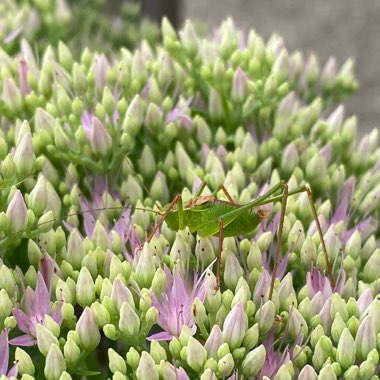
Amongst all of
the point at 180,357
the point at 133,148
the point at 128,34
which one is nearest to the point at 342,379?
the point at 180,357

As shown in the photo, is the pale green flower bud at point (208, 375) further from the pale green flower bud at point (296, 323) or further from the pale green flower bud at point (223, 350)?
the pale green flower bud at point (296, 323)

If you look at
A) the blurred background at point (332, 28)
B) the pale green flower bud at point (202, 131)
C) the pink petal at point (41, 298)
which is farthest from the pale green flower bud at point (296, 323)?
the blurred background at point (332, 28)

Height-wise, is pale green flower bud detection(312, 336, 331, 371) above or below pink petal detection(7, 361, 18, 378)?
below

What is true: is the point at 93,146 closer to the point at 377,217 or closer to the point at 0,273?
the point at 0,273

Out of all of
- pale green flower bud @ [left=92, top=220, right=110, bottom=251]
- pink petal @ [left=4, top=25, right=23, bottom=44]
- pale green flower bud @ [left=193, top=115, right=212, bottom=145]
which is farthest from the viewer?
pink petal @ [left=4, top=25, right=23, bottom=44]

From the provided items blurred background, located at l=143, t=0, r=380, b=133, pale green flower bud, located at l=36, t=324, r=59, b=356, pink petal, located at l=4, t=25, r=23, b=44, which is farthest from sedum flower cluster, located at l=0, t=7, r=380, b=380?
blurred background, located at l=143, t=0, r=380, b=133

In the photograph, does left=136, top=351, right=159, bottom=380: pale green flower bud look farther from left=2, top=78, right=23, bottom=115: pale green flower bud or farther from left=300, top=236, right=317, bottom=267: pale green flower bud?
left=2, top=78, right=23, bottom=115: pale green flower bud

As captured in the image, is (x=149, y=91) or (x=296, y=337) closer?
(x=296, y=337)
